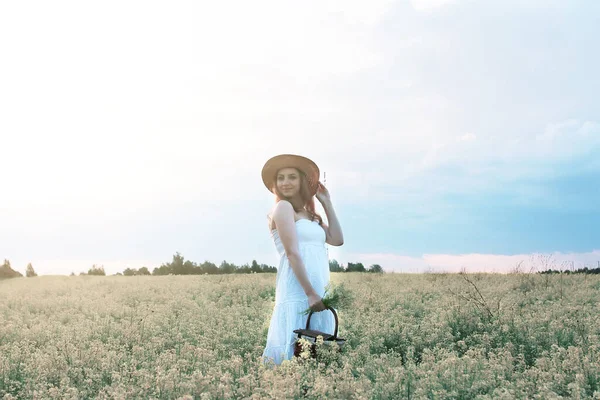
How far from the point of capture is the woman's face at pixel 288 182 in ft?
22.4

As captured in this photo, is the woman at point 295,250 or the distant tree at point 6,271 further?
the distant tree at point 6,271

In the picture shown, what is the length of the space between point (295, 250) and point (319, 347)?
3.30 ft

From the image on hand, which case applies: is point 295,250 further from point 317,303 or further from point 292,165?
point 292,165

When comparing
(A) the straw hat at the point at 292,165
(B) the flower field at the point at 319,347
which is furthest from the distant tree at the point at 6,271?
(A) the straw hat at the point at 292,165

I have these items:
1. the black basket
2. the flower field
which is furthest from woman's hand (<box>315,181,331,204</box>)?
the flower field

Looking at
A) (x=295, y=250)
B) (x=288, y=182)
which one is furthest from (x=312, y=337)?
(x=288, y=182)

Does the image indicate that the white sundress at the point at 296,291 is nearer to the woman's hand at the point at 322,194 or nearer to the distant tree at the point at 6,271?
the woman's hand at the point at 322,194

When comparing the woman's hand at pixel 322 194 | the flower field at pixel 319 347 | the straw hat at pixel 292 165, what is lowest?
the flower field at pixel 319 347

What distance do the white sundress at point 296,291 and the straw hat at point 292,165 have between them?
0.51 metres

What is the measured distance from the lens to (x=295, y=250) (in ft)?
21.0

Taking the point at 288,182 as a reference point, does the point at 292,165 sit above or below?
above

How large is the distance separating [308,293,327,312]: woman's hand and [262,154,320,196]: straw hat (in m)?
1.24

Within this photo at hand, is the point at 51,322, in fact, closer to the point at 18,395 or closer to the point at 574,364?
A: the point at 18,395

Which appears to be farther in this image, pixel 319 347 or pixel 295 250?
pixel 295 250
